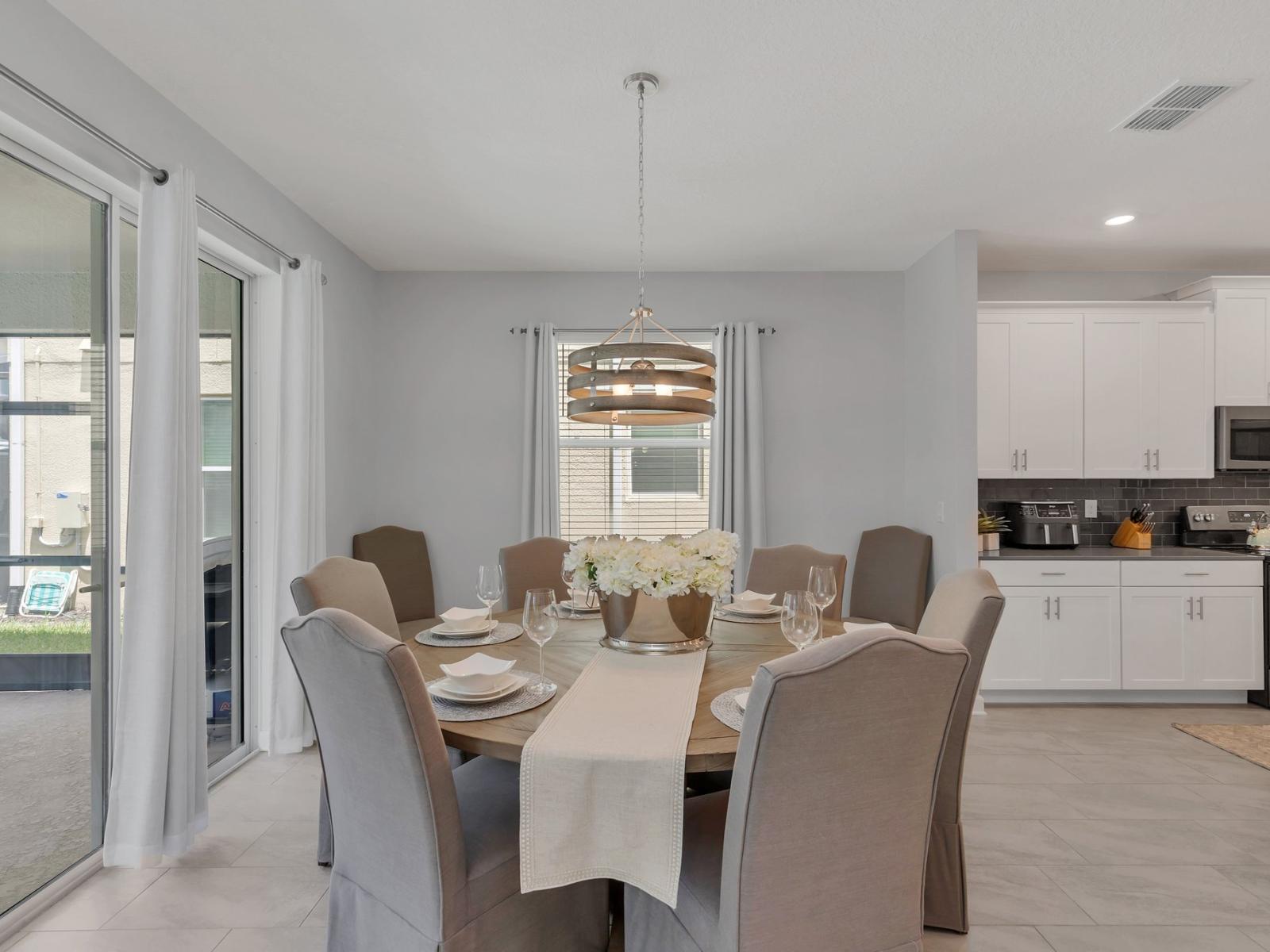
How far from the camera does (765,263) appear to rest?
14.8 feet

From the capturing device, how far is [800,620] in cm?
189

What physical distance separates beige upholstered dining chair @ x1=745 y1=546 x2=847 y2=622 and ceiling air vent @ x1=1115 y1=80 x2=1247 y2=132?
6.56 feet

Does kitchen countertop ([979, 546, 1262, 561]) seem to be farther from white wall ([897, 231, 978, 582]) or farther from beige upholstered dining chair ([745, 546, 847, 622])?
beige upholstered dining chair ([745, 546, 847, 622])

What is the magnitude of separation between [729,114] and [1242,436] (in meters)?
3.81

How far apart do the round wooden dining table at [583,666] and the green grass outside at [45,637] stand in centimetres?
101

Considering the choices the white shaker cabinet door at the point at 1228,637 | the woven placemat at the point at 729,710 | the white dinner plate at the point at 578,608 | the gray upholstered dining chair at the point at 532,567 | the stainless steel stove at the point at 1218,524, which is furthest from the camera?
the stainless steel stove at the point at 1218,524

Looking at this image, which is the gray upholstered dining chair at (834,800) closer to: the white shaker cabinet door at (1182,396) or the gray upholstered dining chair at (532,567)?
the gray upholstered dining chair at (532,567)

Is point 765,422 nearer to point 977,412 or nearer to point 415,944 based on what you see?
point 977,412

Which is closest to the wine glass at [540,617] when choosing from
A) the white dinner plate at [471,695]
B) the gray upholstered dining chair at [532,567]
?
the white dinner plate at [471,695]

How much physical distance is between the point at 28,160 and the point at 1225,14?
11.2 ft

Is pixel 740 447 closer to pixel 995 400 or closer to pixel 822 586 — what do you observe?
pixel 995 400

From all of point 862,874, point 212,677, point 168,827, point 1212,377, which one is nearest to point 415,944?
point 862,874

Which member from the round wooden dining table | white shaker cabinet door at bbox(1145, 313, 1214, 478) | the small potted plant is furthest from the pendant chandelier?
white shaker cabinet door at bbox(1145, 313, 1214, 478)

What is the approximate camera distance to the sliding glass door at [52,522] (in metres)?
→ 2.07
